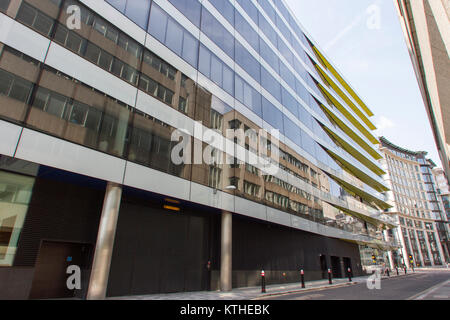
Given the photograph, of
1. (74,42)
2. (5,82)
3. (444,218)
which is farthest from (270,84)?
(444,218)

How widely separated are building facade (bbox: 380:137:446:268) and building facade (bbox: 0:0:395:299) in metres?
70.8

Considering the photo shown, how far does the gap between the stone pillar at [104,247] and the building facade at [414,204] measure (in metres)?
85.7

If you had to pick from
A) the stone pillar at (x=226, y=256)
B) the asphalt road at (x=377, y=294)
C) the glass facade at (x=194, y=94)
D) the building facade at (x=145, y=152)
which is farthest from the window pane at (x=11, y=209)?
the asphalt road at (x=377, y=294)

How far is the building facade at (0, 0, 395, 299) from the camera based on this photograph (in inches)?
374

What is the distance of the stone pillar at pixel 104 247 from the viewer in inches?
381

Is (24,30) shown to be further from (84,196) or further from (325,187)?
(325,187)

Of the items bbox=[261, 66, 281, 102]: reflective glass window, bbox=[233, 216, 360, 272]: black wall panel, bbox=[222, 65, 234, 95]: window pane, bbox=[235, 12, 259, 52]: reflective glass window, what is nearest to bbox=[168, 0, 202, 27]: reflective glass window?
bbox=[222, 65, 234, 95]: window pane

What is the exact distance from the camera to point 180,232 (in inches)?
591

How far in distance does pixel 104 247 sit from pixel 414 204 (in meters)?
108

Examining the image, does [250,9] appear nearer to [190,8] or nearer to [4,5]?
[190,8]

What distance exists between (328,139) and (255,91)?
19.5m

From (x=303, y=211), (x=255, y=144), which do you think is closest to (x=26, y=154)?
(x=255, y=144)

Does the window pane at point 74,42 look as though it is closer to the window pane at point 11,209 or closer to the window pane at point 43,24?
the window pane at point 43,24

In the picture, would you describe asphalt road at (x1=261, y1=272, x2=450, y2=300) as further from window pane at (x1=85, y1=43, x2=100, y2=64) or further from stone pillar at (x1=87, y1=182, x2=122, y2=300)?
window pane at (x1=85, y1=43, x2=100, y2=64)
